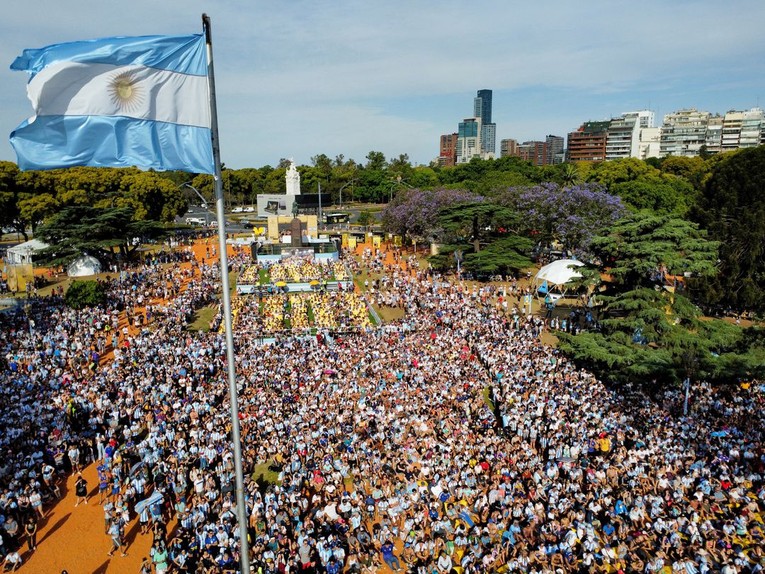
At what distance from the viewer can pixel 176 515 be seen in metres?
14.6

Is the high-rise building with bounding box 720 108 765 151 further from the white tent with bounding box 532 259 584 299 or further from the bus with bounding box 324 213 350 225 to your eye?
the white tent with bounding box 532 259 584 299

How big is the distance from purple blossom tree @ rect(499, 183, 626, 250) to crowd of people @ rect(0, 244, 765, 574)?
62.3 feet

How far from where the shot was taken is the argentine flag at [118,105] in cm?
637

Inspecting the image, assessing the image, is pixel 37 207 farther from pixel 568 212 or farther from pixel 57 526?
pixel 568 212

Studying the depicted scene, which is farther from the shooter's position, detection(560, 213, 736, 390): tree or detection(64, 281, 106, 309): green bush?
detection(64, 281, 106, 309): green bush

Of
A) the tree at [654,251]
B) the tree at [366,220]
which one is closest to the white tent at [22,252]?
the tree at [654,251]

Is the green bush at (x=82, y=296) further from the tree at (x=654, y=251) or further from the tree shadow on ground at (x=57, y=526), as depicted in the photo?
the tree at (x=654, y=251)

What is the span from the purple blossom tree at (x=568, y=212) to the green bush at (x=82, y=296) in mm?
33448

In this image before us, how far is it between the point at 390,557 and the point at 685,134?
167436 mm

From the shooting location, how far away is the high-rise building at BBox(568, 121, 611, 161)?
151m

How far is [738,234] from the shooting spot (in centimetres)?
3159

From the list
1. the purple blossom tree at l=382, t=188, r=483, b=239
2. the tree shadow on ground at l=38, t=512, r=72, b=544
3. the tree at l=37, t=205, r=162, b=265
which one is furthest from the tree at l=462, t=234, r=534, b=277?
A: the tree shadow on ground at l=38, t=512, r=72, b=544

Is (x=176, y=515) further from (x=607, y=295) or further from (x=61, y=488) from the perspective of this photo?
(x=607, y=295)

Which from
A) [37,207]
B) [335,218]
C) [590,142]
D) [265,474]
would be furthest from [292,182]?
[590,142]
